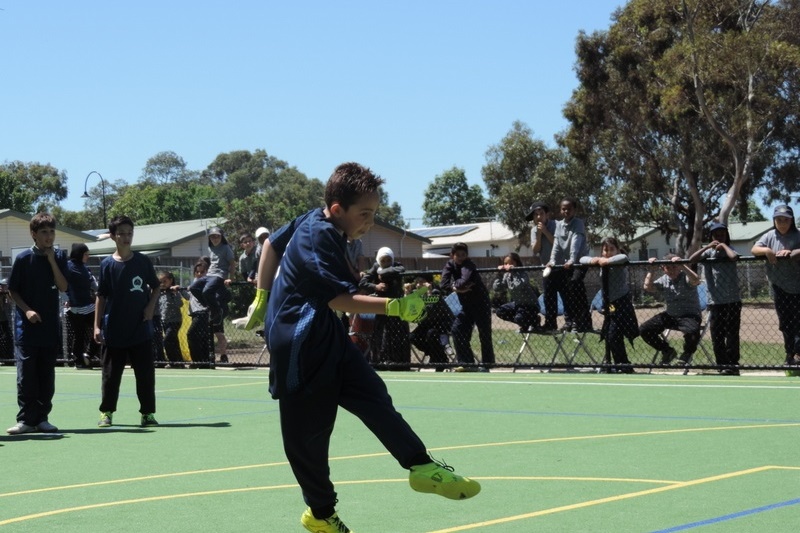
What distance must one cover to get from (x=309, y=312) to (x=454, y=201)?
4768 inches

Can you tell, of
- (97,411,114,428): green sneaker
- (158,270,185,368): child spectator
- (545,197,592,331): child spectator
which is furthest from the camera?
(158,270,185,368): child spectator

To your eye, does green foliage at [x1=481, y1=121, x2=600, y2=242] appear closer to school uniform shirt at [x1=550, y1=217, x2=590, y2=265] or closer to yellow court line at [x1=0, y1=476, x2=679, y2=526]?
school uniform shirt at [x1=550, y1=217, x2=590, y2=265]

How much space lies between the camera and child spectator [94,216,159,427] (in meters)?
10.8

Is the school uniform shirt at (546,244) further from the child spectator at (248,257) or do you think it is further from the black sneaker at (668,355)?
the child spectator at (248,257)

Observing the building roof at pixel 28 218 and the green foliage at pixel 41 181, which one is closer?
the building roof at pixel 28 218

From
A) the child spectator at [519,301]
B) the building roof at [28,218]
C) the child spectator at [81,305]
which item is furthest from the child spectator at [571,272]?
the building roof at [28,218]

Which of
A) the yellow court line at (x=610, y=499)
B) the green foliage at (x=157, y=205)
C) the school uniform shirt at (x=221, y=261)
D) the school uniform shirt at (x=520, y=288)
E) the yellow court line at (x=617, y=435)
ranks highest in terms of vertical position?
the green foliage at (x=157, y=205)

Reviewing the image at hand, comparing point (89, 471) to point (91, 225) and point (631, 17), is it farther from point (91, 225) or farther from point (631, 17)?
point (91, 225)

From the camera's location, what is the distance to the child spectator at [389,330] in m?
16.8

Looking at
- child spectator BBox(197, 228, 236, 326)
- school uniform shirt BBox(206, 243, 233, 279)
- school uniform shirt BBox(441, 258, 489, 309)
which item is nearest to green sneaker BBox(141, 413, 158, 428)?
school uniform shirt BBox(441, 258, 489, 309)

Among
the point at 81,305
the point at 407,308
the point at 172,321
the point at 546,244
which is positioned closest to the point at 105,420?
the point at 407,308

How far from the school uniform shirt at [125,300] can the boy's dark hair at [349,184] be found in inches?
226

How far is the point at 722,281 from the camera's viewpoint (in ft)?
47.1

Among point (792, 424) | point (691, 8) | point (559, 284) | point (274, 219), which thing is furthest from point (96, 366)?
point (274, 219)
